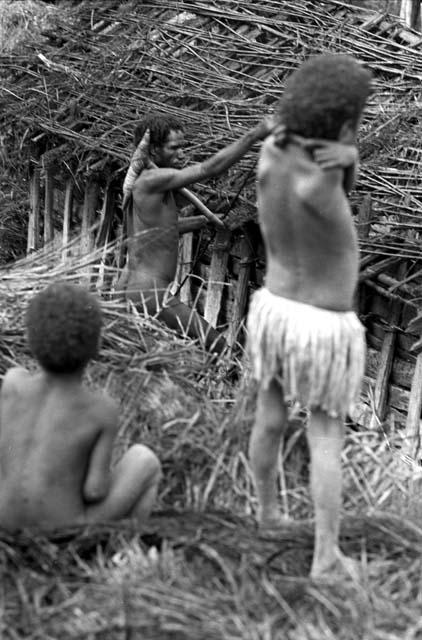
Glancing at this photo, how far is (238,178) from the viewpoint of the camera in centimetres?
659

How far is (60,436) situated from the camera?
11.6ft

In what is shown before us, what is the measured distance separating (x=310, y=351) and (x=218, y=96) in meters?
4.23

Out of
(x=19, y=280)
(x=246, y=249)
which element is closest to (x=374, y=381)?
(x=246, y=249)

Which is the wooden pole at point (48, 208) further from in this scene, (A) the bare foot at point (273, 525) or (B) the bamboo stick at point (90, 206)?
(A) the bare foot at point (273, 525)

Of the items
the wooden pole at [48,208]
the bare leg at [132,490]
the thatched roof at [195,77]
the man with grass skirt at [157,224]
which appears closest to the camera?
the bare leg at [132,490]

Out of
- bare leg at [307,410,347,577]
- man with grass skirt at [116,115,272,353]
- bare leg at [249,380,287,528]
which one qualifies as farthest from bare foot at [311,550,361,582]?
man with grass skirt at [116,115,272,353]

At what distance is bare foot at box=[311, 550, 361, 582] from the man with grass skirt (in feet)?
6.84

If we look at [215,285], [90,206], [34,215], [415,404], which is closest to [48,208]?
[34,215]

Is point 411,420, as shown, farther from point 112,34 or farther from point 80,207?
point 112,34

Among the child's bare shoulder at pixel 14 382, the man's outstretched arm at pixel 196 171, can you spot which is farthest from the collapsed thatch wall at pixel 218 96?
the child's bare shoulder at pixel 14 382

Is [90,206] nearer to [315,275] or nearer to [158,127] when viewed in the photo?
[158,127]

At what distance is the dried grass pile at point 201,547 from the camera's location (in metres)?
3.17

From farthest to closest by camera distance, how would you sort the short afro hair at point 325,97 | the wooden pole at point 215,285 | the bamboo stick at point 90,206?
the bamboo stick at point 90,206 < the wooden pole at point 215,285 < the short afro hair at point 325,97

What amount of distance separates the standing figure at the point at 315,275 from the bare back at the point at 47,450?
51cm
